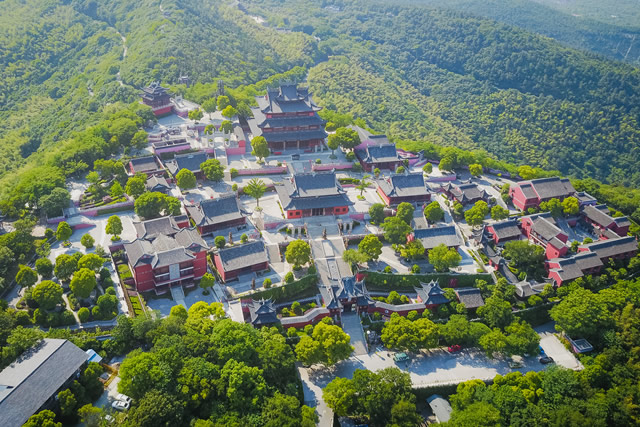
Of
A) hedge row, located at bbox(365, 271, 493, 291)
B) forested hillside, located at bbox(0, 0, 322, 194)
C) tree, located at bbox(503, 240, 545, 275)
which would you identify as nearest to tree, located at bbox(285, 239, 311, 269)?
hedge row, located at bbox(365, 271, 493, 291)

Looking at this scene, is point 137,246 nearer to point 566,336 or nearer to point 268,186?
point 268,186

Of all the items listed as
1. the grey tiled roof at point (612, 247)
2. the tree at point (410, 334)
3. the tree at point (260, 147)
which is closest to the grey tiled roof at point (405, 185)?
the tree at point (260, 147)

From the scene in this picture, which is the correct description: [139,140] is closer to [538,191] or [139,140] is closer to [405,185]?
[405,185]

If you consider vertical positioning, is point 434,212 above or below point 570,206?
above

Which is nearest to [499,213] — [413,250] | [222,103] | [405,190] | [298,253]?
[405,190]

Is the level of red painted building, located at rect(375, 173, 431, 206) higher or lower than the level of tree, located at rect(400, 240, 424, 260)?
higher

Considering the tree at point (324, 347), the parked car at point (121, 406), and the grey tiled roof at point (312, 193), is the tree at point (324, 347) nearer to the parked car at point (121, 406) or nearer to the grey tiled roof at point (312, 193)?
the parked car at point (121, 406)

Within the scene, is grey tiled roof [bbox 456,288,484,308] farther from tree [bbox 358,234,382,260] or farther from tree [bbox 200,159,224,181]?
tree [bbox 200,159,224,181]

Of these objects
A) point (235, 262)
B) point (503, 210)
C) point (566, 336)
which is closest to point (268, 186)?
point (235, 262)
